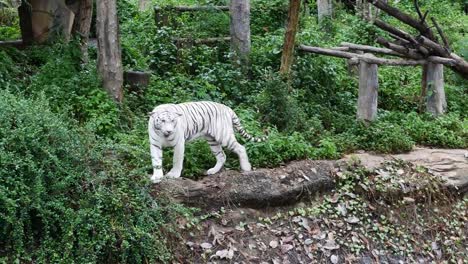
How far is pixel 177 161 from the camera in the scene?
5926mm

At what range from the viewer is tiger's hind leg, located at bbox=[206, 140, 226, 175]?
6371mm

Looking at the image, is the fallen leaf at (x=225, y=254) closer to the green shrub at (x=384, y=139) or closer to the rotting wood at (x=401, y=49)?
the green shrub at (x=384, y=139)

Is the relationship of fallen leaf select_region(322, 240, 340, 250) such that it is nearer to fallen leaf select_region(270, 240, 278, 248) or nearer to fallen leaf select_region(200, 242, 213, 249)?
fallen leaf select_region(270, 240, 278, 248)

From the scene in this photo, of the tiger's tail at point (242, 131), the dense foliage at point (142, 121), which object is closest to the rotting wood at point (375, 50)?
the dense foliage at point (142, 121)

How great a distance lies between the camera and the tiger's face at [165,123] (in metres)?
5.72

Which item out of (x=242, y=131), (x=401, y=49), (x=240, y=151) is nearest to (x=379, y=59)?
(x=401, y=49)

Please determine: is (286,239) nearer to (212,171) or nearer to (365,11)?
(212,171)

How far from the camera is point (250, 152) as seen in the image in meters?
6.80

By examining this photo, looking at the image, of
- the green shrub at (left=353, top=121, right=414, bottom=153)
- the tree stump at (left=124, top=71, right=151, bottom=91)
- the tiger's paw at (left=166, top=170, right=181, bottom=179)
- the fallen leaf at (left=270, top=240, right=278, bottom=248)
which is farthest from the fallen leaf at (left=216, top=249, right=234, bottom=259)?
the tree stump at (left=124, top=71, right=151, bottom=91)

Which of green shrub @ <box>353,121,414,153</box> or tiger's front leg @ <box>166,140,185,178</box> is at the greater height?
tiger's front leg @ <box>166,140,185,178</box>

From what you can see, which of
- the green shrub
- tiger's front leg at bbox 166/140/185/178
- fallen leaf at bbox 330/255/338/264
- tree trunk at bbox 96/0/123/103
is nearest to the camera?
tiger's front leg at bbox 166/140/185/178

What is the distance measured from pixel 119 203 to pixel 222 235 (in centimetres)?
127

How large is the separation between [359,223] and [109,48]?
11.8 feet

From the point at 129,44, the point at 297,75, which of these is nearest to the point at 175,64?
the point at 129,44
